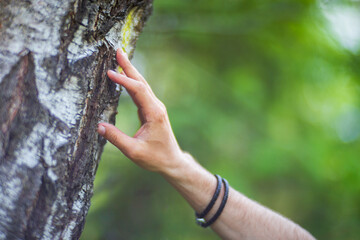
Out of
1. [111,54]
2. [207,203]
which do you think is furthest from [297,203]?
Result: [111,54]

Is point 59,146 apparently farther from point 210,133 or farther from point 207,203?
point 210,133

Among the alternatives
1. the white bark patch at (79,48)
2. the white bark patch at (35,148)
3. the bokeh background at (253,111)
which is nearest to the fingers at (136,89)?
the white bark patch at (79,48)

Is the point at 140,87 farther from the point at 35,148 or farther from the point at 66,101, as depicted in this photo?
the point at 35,148

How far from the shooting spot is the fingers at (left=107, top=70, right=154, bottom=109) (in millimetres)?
1207

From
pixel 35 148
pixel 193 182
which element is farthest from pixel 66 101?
pixel 193 182

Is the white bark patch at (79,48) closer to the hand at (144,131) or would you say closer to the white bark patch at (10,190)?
the hand at (144,131)

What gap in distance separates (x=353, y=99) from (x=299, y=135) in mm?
774

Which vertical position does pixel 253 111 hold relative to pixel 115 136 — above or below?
below

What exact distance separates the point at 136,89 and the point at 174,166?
0.54 m

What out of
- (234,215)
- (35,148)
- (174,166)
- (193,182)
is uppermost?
(35,148)

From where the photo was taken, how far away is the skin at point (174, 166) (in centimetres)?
128

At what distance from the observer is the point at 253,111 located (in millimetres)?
3383

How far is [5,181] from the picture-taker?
1027mm

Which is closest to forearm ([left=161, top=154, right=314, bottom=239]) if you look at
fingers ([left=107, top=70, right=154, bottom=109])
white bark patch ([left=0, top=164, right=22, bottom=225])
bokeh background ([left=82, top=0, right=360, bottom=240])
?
fingers ([left=107, top=70, right=154, bottom=109])
